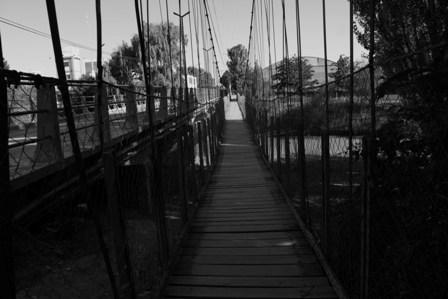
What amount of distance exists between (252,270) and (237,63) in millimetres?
62151

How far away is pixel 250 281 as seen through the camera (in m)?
2.58

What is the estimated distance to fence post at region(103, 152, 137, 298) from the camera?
1.75 m

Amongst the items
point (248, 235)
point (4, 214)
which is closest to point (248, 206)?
point (248, 235)

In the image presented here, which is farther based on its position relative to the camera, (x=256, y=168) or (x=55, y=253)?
(x=256, y=168)

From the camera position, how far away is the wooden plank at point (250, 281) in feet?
8.25

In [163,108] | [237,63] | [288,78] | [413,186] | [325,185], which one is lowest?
[325,185]

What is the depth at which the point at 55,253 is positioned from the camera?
3.56 m

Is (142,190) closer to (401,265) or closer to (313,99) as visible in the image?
(313,99)

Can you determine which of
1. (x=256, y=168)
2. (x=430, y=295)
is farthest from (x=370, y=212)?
(x=256, y=168)

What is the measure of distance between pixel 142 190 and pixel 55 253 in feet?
3.50

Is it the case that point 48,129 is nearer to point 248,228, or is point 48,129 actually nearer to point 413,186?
point 248,228

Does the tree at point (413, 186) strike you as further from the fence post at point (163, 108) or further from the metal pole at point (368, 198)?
the fence post at point (163, 108)

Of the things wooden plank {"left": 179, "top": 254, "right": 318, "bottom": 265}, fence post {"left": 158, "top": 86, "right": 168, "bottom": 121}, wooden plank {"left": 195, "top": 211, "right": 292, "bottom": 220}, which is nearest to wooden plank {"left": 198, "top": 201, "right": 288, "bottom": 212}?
wooden plank {"left": 195, "top": 211, "right": 292, "bottom": 220}

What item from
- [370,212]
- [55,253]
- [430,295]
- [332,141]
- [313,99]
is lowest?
[55,253]
